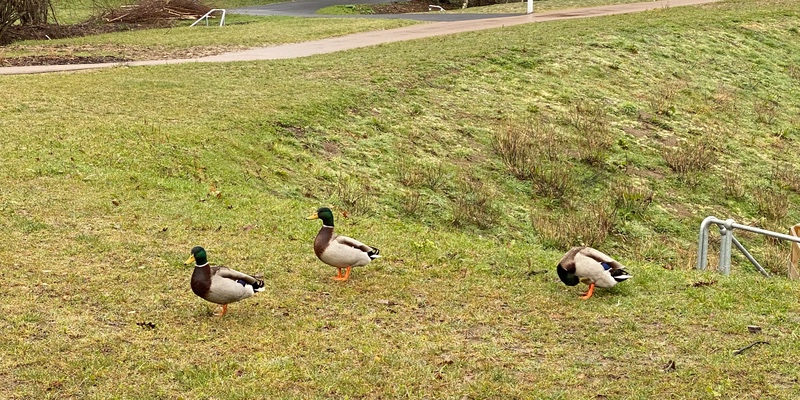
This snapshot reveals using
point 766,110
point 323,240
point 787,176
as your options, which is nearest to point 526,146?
point 787,176

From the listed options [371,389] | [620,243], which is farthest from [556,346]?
[620,243]

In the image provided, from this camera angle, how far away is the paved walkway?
69.5ft

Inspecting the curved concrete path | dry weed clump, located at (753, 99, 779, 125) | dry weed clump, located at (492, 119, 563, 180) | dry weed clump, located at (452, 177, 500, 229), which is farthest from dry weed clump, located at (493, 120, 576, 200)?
the curved concrete path

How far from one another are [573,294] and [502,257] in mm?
1430

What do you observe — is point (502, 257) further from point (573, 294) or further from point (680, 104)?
point (680, 104)

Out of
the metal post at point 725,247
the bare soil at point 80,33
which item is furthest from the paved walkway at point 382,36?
the metal post at point 725,247

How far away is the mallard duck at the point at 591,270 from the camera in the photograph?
8.71 m

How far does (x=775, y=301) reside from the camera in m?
8.81

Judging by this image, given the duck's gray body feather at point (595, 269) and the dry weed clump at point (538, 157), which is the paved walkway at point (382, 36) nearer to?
the dry weed clump at point (538, 157)

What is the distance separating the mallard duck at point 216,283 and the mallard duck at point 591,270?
3.09 meters

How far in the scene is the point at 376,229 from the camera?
11.4 m

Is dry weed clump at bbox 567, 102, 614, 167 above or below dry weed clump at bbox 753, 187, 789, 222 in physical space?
above

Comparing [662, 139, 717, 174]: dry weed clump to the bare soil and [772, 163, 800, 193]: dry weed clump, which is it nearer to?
[772, 163, 800, 193]: dry weed clump

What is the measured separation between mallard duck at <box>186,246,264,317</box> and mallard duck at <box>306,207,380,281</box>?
1147 mm
